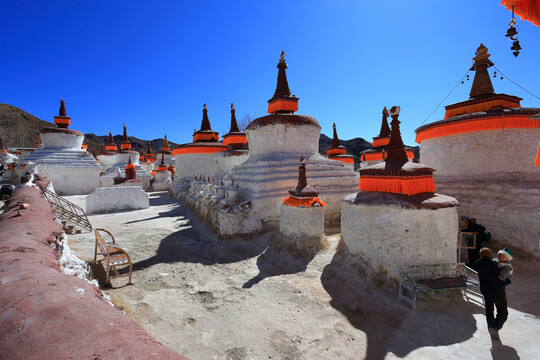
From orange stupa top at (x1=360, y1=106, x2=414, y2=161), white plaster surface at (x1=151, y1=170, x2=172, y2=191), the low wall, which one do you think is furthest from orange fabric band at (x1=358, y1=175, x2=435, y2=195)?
white plaster surface at (x1=151, y1=170, x2=172, y2=191)

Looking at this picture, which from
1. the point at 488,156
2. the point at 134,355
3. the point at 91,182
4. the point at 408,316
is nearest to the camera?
the point at 134,355

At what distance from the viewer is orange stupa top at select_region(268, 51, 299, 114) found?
1074cm

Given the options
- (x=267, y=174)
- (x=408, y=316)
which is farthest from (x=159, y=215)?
(x=408, y=316)

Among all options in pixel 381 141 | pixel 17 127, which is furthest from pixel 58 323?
pixel 17 127

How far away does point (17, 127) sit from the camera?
157 ft

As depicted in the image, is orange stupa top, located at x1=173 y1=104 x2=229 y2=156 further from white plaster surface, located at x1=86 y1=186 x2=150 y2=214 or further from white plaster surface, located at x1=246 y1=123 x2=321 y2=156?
white plaster surface, located at x1=246 y1=123 x2=321 y2=156

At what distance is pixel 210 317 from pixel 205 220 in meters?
6.41

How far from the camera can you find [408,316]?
4.32m

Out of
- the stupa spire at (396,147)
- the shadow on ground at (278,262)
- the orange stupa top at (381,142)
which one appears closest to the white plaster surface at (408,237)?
the stupa spire at (396,147)

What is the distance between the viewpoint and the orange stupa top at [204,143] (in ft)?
57.6

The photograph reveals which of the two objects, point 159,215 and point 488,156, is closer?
point 488,156

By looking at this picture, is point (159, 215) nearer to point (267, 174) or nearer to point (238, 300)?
point (267, 174)

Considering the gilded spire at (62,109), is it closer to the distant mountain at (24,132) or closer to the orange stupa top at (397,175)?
the orange stupa top at (397,175)

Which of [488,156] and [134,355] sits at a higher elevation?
[488,156]
